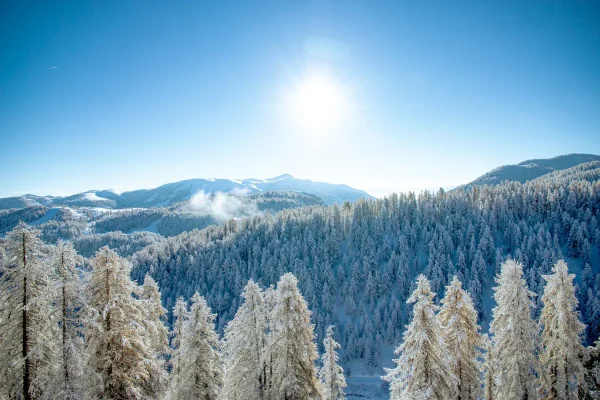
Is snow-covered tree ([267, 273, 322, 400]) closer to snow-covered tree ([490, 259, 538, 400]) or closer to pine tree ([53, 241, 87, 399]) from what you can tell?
pine tree ([53, 241, 87, 399])

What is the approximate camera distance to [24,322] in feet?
49.2

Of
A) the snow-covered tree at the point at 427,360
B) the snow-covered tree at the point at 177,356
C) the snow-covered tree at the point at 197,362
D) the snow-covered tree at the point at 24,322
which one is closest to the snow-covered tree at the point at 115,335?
the snow-covered tree at the point at 24,322

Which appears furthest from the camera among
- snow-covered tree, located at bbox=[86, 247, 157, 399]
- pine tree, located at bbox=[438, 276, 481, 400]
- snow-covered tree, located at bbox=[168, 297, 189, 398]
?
snow-covered tree, located at bbox=[168, 297, 189, 398]

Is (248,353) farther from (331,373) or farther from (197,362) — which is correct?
(331,373)

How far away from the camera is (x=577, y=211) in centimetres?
12644

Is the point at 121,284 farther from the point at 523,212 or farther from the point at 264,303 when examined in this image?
the point at 523,212

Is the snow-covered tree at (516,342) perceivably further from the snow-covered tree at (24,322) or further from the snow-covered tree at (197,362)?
the snow-covered tree at (24,322)

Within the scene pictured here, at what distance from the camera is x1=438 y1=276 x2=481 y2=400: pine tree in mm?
20266

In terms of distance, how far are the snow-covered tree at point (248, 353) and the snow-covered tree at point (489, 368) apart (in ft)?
51.7

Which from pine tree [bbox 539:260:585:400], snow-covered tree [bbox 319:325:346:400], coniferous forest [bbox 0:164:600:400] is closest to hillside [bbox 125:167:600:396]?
snow-covered tree [bbox 319:325:346:400]

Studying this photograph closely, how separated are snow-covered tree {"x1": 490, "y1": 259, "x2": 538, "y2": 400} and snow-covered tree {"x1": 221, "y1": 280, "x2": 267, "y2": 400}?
53.7ft

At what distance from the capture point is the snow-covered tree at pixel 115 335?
14773 millimetres

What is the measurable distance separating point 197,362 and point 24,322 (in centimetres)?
1011

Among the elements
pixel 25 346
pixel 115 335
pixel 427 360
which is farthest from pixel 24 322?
pixel 427 360
